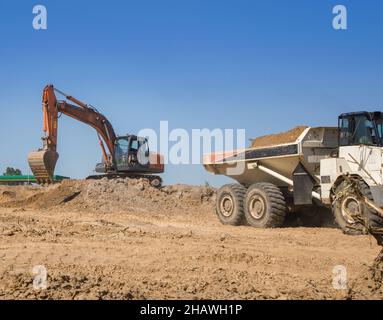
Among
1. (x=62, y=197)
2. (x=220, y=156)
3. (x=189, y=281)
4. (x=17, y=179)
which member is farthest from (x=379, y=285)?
(x=17, y=179)

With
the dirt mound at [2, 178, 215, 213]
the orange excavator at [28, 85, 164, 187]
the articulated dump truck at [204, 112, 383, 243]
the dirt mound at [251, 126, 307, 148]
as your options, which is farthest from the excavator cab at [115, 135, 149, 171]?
the dirt mound at [251, 126, 307, 148]

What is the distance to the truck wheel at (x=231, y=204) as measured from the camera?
1381cm

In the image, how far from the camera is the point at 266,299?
5332 mm

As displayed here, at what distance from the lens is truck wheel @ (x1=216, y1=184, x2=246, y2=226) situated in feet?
45.3

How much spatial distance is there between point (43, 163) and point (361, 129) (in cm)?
1265

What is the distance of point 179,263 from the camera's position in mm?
6992

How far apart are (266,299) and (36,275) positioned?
8.23 feet

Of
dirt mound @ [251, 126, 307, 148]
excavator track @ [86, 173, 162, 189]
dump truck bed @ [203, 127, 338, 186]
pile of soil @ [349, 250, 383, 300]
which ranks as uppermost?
dirt mound @ [251, 126, 307, 148]

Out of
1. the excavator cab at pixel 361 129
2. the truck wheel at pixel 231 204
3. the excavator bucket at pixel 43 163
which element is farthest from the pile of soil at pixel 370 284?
the excavator bucket at pixel 43 163

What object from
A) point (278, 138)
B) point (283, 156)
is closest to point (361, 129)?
point (283, 156)

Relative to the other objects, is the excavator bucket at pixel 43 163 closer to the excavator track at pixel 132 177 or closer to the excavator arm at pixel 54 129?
the excavator arm at pixel 54 129

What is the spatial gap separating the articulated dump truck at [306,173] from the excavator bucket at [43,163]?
24.2 ft

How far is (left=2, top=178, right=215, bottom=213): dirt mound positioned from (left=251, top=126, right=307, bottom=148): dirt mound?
18.0ft

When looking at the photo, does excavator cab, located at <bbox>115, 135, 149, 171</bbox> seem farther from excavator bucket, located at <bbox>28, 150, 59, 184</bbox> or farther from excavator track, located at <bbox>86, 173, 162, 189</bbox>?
excavator bucket, located at <bbox>28, 150, 59, 184</bbox>
